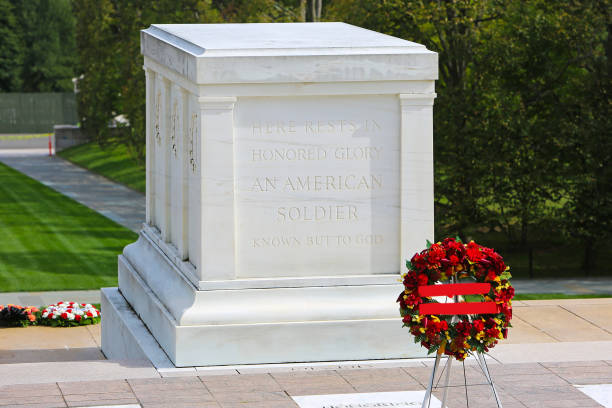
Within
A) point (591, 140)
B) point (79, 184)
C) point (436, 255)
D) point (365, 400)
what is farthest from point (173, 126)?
point (79, 184)

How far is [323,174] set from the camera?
1007cm

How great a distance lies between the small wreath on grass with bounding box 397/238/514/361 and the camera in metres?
7.60

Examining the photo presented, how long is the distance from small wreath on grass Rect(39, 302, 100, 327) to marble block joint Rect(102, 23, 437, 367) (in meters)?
5.14

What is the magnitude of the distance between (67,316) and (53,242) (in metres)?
10.3

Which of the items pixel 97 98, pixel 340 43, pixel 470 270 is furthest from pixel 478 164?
pixel 97 98

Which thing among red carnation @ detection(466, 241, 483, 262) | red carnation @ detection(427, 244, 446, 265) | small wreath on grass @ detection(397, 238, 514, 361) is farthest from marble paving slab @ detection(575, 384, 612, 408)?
red carnation @ detection(427, 244, 446, 265)

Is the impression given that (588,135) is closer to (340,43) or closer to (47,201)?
(340,43)

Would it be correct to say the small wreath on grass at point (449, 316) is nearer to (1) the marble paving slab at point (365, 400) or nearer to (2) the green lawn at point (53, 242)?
(1) the marble paving slab at point (365, 400)

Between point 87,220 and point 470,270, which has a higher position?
point 470,270

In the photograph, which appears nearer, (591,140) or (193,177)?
(193,177)

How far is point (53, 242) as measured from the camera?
25.2 meters

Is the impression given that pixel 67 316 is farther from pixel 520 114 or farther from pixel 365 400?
pixel 520 114

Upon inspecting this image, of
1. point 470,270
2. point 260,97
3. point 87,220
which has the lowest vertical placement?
point 87,220

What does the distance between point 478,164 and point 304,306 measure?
13.8m
